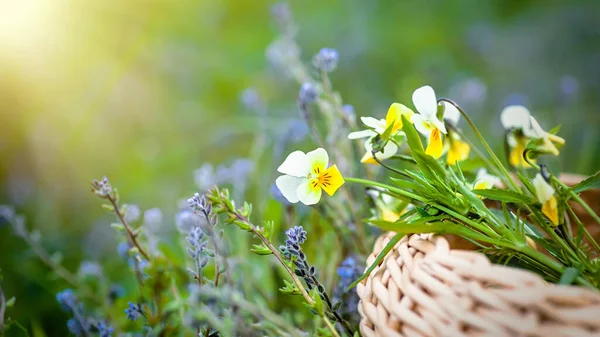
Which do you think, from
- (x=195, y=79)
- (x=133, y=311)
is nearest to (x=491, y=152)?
(x=133, y=311)

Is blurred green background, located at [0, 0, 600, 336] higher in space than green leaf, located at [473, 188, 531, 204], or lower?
higher

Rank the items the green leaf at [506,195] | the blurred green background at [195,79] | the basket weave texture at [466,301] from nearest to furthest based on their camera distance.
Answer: the basket weave texture at [466,301], the green leaf at [506,195], the blurred green background at [195,79]

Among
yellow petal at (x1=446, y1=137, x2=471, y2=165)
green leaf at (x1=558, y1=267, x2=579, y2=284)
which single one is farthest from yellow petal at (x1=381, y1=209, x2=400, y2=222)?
green leaf at (x1=558, y1=267, x2=579, y2=284)

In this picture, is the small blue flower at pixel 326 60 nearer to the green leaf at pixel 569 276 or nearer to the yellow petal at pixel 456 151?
the yellow petal at pixel 456 151

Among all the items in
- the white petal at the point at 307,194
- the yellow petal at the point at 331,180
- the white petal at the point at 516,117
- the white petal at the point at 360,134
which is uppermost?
the white petal at the point at 516,117

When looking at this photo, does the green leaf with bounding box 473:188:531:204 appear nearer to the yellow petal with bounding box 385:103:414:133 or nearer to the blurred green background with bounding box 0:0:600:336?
the yellow petal with bounding box 385:103:414:133

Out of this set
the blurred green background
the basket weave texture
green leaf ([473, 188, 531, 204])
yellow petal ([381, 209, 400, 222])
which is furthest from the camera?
the blurred green background

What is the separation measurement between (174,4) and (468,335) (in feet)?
4.81

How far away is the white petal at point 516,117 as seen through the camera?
0.52m

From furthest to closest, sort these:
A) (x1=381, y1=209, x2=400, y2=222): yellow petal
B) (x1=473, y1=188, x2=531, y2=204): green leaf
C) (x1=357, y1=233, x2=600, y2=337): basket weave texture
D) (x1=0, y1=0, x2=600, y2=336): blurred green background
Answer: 1. (x1=0, y1=0, x2=600, y2=336): blurred green background
2. (x1=381, y1=209, x2=400, y2=222): yellow petal
3. (x1=473, y1=188, x2=531, y2=204): green leaf
4. (x1=357, y1=233, x2=600, y2=337): basket weave texture

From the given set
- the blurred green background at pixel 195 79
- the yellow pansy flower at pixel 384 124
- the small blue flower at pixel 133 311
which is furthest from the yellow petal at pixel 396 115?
the blurred green background at pixel 195 79

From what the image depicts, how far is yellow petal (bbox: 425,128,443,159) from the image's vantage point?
1.50 feet

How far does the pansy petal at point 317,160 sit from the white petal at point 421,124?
8 centimetres

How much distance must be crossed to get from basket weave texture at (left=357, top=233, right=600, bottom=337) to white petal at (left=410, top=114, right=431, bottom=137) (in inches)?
4.1
